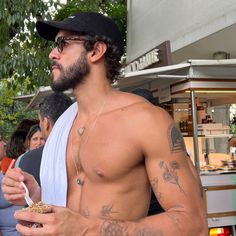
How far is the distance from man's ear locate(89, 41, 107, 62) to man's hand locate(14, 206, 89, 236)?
949mm

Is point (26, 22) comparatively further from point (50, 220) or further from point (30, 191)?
point (50, 220)

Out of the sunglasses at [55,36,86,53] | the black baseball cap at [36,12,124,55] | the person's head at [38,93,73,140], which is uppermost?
the black baseball cap at [36,12,124,55]

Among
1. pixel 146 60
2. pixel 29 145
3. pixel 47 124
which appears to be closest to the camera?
pixel 47 124

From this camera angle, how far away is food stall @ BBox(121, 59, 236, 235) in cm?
533

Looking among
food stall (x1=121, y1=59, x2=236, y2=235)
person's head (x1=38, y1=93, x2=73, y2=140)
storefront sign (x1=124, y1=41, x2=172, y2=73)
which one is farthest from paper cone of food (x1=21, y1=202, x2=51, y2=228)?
storefront sign (x1=124, y1=41, x2=172, y2=73)

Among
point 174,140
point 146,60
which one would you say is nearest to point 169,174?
point 174,140

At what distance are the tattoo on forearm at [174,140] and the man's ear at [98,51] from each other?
1.96ft

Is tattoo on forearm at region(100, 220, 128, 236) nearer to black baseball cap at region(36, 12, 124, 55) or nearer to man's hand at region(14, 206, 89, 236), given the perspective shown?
man's hand at region(14, 206, 89, 236)

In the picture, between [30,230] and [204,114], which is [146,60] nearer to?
[204,114]

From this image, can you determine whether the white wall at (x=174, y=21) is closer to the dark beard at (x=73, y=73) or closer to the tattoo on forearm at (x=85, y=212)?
the dark beard at (x=73, y=73)

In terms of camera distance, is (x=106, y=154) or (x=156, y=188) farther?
(x=106, y=154)

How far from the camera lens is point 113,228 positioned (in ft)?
5.05

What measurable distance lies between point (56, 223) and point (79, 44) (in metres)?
1.02

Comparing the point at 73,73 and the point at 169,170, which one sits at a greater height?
the point at 73,73
